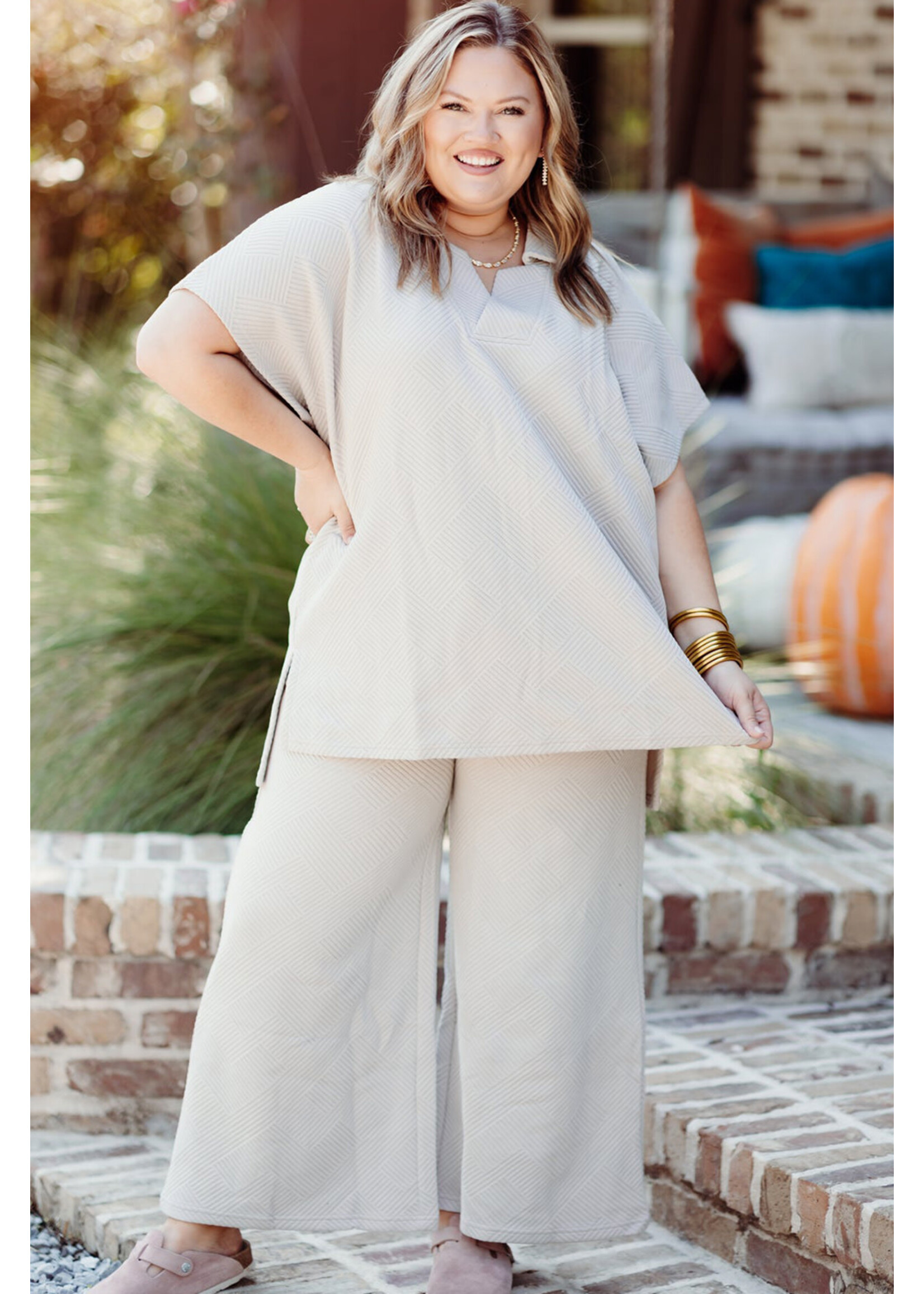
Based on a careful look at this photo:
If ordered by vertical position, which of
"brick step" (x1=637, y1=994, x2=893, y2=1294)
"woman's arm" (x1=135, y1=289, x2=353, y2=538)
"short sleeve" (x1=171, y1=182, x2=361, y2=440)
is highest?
"short sleeve" (x1=171, y1=182, x2=361, y2=440)

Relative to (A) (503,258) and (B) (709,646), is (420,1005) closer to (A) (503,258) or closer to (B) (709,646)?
(B) (709,646)

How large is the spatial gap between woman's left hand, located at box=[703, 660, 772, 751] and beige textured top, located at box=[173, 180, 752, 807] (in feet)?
0.16

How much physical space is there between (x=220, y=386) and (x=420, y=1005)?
773mm

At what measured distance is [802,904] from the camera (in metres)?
2.54

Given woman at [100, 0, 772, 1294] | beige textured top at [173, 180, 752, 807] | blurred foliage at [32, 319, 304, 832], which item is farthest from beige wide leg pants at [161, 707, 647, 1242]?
blurred foliage at [32, 319, 304, 832]

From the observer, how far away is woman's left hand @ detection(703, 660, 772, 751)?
5.60 feet

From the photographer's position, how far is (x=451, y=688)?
5.33 ft

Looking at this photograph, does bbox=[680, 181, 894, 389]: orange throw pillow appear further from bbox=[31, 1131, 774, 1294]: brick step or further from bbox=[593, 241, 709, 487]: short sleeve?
bbox=[31, 1131, 774, 1294]: brick step

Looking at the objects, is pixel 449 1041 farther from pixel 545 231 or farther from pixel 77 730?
pixel 77 730

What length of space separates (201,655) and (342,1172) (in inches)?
56.9

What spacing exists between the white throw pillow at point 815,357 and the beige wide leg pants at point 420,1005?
11.4ft

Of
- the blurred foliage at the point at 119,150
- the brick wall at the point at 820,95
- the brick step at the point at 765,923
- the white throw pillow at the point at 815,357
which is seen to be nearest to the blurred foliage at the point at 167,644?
the brick step at the point at 765,923

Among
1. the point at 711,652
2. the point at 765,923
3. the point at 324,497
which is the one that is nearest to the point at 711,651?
the point at 711,652

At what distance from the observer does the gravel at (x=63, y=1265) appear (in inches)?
77.9
